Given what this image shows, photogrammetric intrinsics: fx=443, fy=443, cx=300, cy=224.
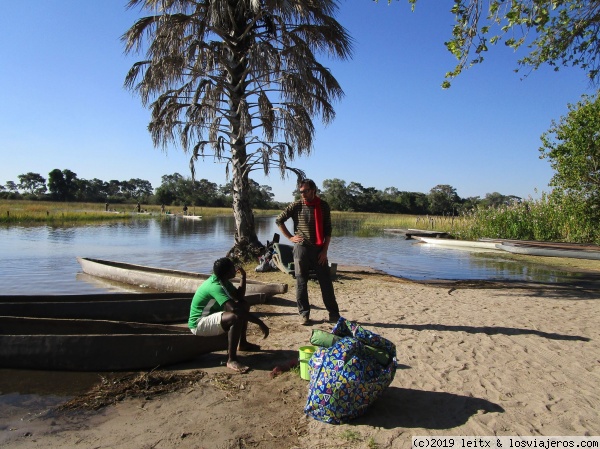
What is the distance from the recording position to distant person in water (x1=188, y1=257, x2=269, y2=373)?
468cm

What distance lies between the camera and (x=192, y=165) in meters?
12.3

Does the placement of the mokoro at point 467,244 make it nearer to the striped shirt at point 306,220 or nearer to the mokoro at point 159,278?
the mokoro at point 159,278

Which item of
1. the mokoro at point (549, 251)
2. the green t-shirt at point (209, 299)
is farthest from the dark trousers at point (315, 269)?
the mokoro at point (549, 251)

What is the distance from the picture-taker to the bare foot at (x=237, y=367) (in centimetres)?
463

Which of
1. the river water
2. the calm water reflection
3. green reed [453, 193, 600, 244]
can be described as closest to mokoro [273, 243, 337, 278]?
the calm water reflection

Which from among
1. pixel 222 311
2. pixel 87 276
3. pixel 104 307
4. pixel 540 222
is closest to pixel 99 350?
pixel 222 311

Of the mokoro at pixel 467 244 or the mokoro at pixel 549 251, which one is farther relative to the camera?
the mokoro at pixel 467 244

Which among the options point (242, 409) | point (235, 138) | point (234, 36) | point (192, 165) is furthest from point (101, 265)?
point (242, 409)

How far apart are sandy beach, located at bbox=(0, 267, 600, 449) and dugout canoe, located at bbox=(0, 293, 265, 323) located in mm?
1787

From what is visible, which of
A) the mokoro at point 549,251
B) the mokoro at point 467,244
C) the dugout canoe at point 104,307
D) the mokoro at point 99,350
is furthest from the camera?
the mokoro at point 467,244

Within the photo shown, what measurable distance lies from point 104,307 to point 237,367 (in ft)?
10.7

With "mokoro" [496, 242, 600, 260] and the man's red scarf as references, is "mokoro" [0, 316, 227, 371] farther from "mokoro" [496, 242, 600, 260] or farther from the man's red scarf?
"mokoro" [496, 242, 600, 260]

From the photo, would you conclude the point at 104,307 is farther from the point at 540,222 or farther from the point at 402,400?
the point at 540,222

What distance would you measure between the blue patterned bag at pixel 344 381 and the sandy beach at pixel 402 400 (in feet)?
0.36
